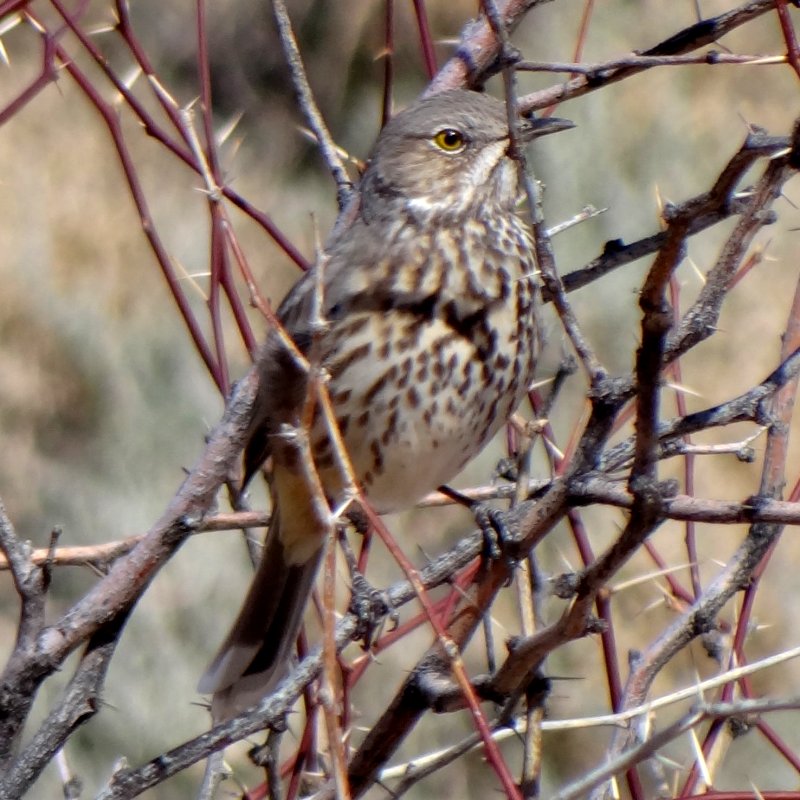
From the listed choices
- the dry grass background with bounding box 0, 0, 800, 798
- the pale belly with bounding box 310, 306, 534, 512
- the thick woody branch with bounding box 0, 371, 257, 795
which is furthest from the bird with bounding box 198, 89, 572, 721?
the dry grass background with bounding box 0, 0, 800, 798

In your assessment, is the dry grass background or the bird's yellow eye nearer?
the bird's yellow eye

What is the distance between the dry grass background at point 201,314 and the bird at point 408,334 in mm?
1942

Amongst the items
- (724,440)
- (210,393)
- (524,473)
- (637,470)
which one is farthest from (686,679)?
(637,470)

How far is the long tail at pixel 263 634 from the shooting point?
2.72 m

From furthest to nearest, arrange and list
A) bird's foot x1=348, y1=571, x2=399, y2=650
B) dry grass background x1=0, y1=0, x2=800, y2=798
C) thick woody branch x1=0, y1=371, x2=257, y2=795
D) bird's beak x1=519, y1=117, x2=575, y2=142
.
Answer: dry grass background x1=0, y1=0, x2=800, y2=798 < bird's beak x1=519, y1=117, x2=575, y2=142 < bird's foot x1=348, y1=571, x2=399, y2=650 < thick woody branch x1=0, y1=371, x2=257, y2=795

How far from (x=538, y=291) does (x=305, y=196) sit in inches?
94.7

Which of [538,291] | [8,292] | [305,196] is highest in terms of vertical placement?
[305,196]

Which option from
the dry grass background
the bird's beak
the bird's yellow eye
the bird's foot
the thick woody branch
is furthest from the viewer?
the dry grass background

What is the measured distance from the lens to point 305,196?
496cm

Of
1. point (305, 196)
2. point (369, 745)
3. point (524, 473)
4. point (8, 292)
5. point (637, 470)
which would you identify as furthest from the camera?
point (305, 196)

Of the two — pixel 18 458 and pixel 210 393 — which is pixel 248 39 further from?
pixel 18 458

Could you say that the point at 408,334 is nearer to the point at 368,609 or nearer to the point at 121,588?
the point at 368,609

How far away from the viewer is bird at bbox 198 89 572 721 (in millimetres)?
2525

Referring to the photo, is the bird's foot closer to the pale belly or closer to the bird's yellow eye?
the pale belly
